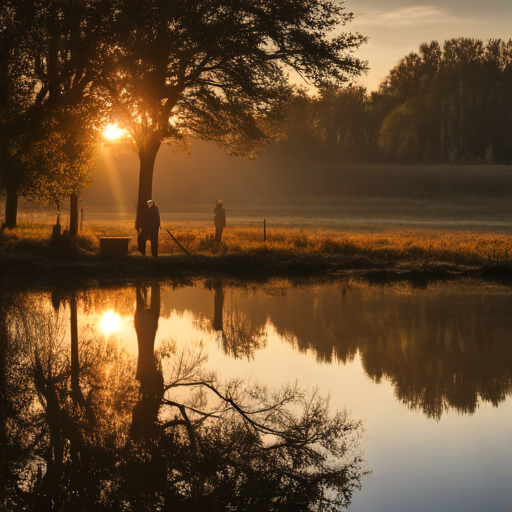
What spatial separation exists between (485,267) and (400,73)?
114m

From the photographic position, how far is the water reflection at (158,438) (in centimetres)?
605

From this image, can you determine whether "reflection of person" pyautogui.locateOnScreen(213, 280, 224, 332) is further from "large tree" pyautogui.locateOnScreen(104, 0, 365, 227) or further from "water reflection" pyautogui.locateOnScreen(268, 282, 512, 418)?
"large tree" pyautogui.locateOnScreen(104, 0, 365, 227)

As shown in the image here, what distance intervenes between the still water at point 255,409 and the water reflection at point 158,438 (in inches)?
0.8

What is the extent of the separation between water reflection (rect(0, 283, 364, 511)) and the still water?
0.07 ft

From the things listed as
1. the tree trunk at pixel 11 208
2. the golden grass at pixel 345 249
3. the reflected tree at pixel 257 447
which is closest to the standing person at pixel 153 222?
the golden grass at pixel 345 249

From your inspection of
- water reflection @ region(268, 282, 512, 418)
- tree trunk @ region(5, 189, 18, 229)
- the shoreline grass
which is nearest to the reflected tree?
water reflection @ region(268, 282, 512, 418)

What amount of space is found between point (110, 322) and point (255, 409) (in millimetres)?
5787

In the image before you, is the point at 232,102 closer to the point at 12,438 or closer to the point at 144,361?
the point at 144,361

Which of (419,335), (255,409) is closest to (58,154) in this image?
(419,335)

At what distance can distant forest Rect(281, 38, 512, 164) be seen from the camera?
10975 centimetres

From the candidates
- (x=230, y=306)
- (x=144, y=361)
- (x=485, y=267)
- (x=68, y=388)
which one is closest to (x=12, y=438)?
(x=68, y=388)

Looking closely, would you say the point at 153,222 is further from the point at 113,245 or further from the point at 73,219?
the point at 73,219

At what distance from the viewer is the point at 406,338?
493 inches

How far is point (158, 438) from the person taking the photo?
716 centimetres
